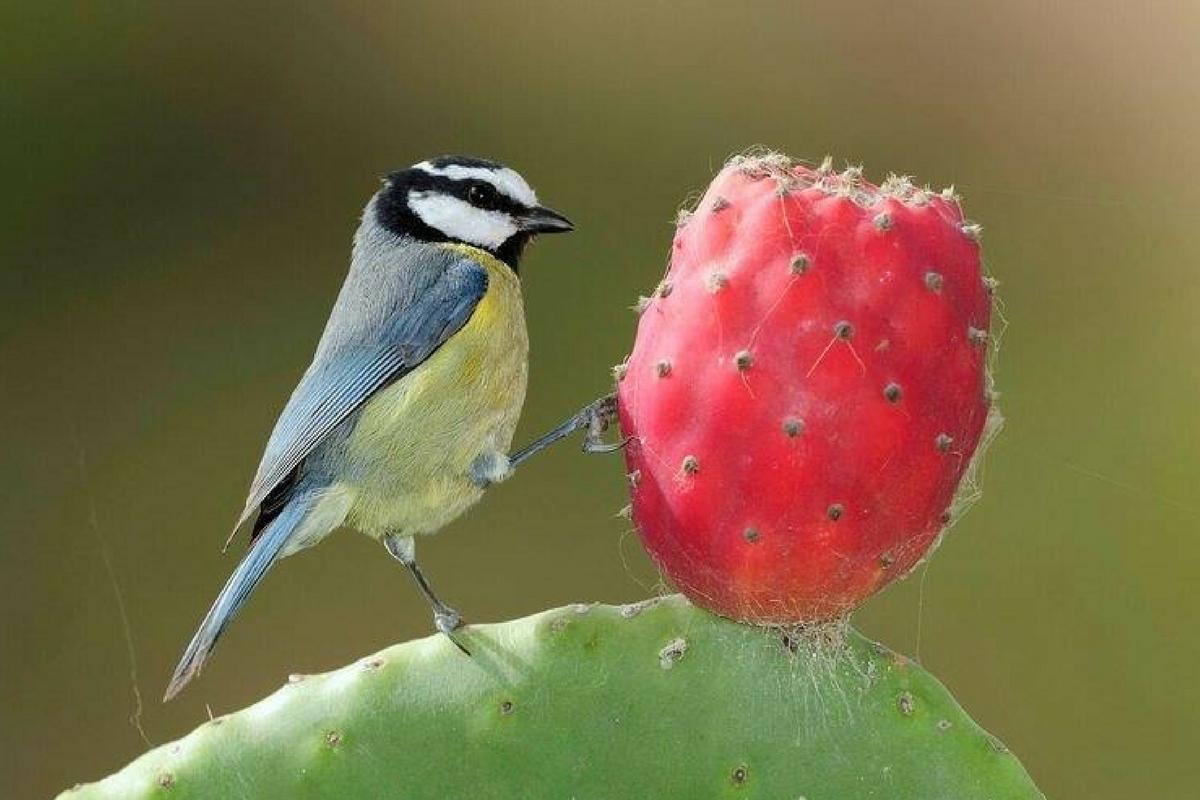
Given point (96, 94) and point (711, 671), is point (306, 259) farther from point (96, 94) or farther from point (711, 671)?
point (711, 671)

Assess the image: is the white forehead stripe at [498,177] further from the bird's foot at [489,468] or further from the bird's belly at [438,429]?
the bird's foot at [489,468]

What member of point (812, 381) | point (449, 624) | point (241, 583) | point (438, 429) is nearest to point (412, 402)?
point (438, 429)

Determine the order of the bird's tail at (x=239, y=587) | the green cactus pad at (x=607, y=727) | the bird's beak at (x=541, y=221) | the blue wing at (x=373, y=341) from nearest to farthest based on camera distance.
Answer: the green cactus pad at (x=607, y=727) < the bird's tail at (x=239, y=587) < the blue wing at (x=373, y=341) < the bird's beak at (x=541, y=221)

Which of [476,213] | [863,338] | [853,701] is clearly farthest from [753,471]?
[476,213]

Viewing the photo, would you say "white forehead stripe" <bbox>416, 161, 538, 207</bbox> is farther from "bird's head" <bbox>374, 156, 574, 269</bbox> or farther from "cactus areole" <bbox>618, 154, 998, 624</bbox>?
"cactus areole" <bbox>618, 154, 998, 624</bbox>

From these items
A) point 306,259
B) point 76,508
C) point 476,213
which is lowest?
point 76,508

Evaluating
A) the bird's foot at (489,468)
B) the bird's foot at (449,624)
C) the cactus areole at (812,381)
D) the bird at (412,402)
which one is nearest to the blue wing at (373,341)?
the bird at (412,402)

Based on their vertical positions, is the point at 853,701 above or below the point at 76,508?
above
